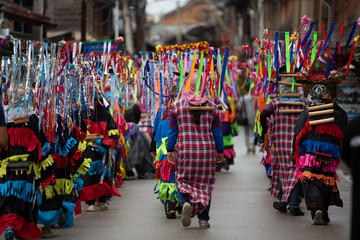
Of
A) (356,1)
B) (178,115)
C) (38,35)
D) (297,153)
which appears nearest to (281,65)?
(297,153)

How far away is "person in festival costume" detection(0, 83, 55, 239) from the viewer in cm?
798

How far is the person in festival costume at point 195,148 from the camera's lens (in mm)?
8992

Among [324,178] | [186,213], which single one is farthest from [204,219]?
[324,178]

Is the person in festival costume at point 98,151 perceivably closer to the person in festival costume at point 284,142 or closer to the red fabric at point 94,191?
the red fabric at point 94,191

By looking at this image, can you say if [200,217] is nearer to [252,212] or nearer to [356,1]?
[252,212]

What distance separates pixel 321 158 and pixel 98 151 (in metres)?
3.35

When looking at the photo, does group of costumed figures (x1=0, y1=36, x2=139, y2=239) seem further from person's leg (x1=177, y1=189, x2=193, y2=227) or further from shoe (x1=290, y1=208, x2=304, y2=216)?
shoe (x1=290, y1=208, x2=304, y2=216)

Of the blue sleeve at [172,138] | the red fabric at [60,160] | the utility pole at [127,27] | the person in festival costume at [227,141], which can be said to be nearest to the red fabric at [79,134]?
the red fabric at [60,160]

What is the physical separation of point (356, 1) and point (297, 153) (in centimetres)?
923

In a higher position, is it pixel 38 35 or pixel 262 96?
pixel 38 35

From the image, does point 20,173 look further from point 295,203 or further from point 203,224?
point 295,203

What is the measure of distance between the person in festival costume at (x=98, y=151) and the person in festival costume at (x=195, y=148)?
81.9 inches

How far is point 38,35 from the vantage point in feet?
71.4

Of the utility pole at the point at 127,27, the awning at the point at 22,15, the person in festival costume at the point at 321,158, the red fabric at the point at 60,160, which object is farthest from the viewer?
the utility pole at the point at 127,27
